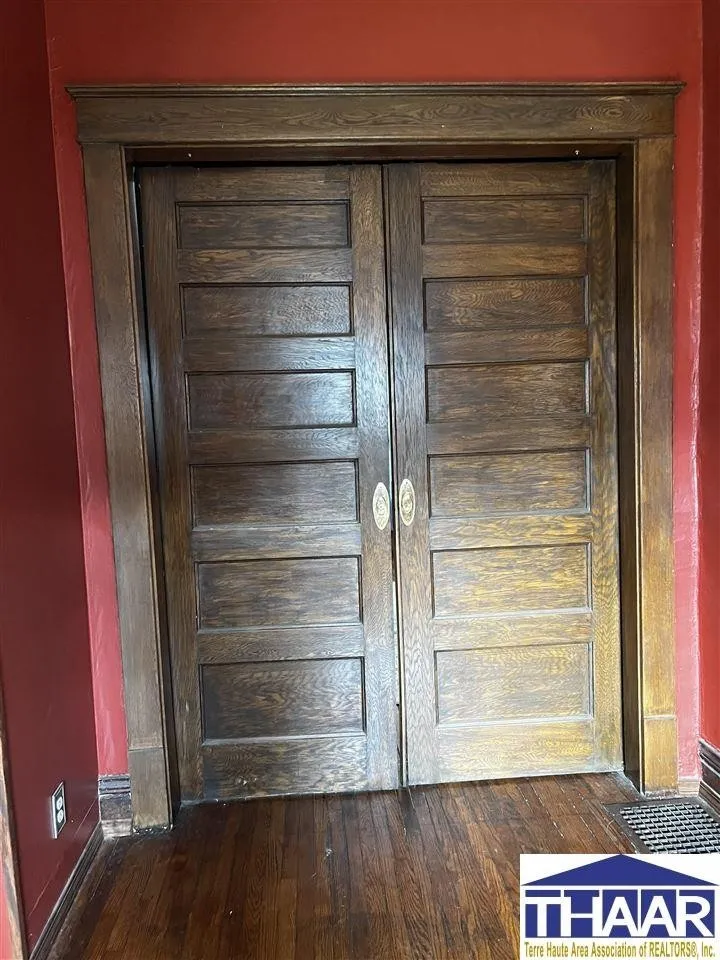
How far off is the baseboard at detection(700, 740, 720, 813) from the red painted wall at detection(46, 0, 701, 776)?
1342 millimetres

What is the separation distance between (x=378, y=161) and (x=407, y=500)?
1.04m

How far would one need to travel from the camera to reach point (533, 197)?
2215mm

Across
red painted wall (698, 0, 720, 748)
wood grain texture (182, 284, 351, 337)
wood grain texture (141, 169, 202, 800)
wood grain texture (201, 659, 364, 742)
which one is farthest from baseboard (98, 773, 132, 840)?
red painted wall (698, 0, 720, 748)

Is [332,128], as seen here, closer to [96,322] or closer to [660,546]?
[96,322]

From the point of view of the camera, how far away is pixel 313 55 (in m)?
2.00

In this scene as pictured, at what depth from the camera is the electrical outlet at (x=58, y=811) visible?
181 centimetres

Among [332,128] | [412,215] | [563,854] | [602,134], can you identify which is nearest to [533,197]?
[602,134]

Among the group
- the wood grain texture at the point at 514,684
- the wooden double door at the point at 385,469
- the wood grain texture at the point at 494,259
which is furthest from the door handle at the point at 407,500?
the wood grain texture at the point at 494,259

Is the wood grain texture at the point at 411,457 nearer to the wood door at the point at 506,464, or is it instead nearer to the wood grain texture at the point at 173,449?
the wood door at the point at 506,464

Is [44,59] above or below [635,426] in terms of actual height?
above

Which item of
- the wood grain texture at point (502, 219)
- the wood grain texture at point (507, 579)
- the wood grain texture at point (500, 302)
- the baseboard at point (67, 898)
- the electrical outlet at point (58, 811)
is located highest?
the wood grain texture at point (502, 219)

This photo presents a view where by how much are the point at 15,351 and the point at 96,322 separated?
366mm

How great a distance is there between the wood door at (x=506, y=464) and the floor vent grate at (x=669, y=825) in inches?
8.3

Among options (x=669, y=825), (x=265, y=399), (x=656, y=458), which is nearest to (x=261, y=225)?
(x=265, y=399)
